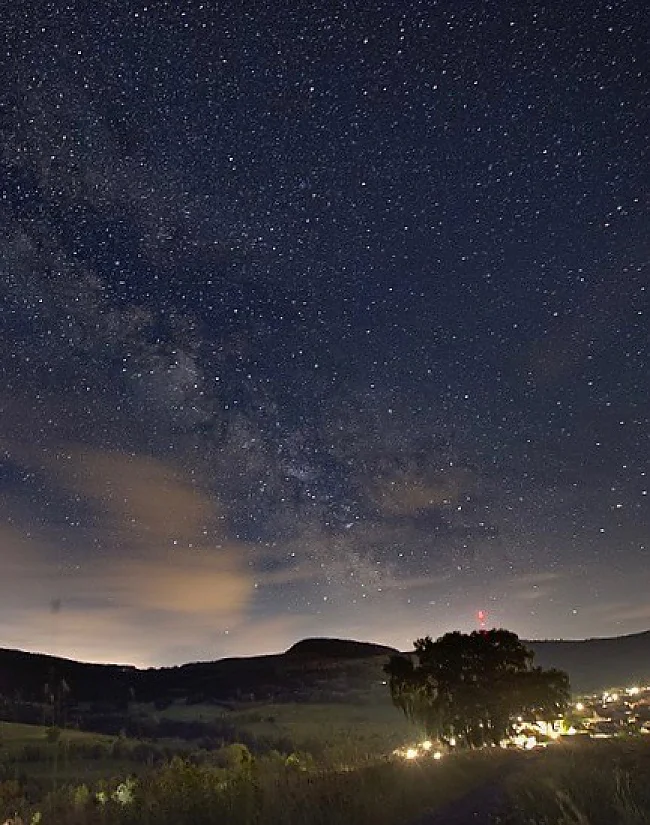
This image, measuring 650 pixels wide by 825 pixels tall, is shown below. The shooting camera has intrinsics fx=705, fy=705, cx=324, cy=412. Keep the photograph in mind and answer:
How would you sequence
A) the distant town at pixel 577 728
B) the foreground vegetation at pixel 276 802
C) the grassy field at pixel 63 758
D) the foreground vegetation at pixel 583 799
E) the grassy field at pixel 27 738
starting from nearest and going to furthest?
the foreground vegetation at pixel 583 799 < the foreground vegetation at pixel 276 802 < the distant town at pixel 577 728 < the grassy field at pixel 63 758 < the grassy field at pixel 27 738

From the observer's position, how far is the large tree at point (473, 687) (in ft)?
121

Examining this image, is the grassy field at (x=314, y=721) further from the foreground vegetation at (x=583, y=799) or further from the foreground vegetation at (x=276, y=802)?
the foreground vegetation at (x=583, y=799)

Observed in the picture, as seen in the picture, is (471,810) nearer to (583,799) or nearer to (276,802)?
(583,799)

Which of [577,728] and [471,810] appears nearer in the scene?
[471,810]

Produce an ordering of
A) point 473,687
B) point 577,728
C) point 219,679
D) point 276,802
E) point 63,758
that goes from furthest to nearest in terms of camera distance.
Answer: point 219,679 → point 577,728 → point 63,758 → point 473,687 → point 276,802

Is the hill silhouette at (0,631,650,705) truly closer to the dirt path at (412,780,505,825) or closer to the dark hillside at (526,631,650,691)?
the dark hillside at (526,631,650,691)

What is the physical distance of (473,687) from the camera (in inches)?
1468

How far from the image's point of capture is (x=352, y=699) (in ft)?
374

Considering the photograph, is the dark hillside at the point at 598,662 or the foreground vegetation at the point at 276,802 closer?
the foreground vegetation at the point at 276,802

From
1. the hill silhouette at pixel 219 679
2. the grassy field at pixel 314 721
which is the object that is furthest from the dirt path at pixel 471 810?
the hill silhouette at pixel 219 679

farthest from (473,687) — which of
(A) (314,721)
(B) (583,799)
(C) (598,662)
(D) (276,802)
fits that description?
(C) (598,662)

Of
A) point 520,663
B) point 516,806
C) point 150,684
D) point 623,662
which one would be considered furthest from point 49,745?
point 623,662

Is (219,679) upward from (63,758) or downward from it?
upward

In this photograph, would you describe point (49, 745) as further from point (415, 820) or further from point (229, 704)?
point (229, 704)
